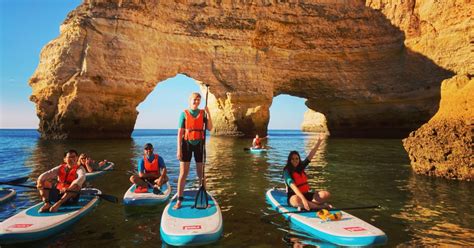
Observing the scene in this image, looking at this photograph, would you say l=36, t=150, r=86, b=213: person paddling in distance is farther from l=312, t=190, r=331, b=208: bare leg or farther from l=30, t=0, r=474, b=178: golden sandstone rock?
l=30, t=0, r=474, b=178: golden sandstone rock

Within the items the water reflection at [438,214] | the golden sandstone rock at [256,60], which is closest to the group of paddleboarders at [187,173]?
the water reflection at [438,214]

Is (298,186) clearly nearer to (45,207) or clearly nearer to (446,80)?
(45,207)

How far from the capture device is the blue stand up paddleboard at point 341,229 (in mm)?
4707

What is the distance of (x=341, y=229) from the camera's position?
16.5ft

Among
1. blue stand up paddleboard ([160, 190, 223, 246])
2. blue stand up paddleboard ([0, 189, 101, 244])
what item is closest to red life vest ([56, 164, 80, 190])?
blue stand up paddleboard ([0, 189, 101, 244])

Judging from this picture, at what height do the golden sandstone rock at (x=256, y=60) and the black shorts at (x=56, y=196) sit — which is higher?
the golden sandstone rock at (x=256, y=60)

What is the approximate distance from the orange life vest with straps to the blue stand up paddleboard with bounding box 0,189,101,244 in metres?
2.40

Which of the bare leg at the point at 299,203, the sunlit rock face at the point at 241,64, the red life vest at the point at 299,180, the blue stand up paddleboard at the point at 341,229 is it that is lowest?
the blue stand up paddleboard at the point at 341,229

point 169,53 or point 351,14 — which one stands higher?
point 351,14

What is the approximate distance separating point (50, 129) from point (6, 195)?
25113 mm

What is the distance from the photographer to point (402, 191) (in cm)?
885

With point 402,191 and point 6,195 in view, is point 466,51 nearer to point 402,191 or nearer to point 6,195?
point 402,191

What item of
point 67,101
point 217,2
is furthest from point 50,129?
point 217,2

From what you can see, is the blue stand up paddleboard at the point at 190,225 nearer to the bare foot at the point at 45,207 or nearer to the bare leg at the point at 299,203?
the bare leg at the point at 299,203
